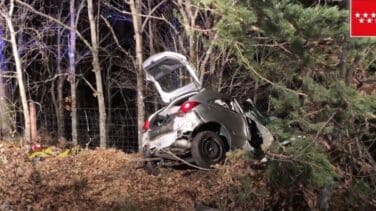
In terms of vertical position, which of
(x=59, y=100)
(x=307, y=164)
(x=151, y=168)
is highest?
(x=59, y=100)

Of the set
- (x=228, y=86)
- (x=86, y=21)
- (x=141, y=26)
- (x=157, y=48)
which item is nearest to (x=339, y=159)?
(x=228, y=86)

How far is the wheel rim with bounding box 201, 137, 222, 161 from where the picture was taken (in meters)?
10.3

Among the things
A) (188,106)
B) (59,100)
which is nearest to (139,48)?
(188,106)

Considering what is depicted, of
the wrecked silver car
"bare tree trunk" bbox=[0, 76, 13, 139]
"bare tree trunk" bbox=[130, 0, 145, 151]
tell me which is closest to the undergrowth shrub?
the wrecked silver car

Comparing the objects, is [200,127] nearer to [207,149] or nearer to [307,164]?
[207,149]

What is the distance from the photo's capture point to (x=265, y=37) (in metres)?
6.59

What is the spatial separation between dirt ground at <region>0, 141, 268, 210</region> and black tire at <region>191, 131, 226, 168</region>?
0.73 feet

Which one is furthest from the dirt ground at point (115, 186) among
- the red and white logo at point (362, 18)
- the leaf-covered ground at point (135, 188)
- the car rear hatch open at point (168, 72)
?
the red and white logo at point (362, 18)

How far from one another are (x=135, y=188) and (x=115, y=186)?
39cm

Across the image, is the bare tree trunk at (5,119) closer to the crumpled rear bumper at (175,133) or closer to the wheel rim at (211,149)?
the crumpled rear bumper at (175,133)

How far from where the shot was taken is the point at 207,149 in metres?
10.3

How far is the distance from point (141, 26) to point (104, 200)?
687cm

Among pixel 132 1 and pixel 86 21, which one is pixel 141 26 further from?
pixel 86 21

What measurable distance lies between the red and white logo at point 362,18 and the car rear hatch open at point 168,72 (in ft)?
17.7
